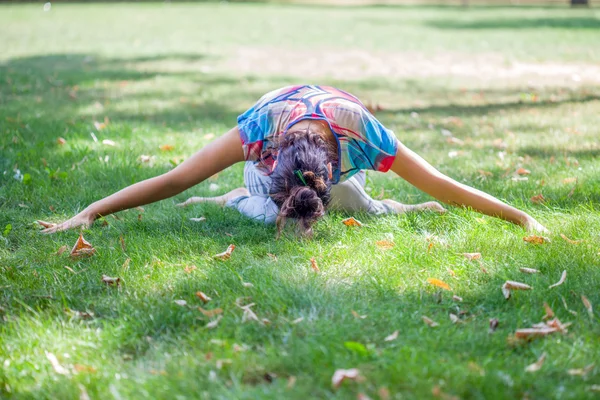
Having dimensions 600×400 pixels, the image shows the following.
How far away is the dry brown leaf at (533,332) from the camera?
2.45 meters

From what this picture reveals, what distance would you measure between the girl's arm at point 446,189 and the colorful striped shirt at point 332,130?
0.09 metres

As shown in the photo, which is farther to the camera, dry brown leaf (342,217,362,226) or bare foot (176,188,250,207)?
bare foot (176,188,250,207)

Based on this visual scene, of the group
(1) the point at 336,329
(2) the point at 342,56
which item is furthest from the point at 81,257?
(2) the point at 342,56

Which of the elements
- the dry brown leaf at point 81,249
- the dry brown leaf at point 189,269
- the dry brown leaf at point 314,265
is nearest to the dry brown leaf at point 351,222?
the dry brown leaf at point 314,265

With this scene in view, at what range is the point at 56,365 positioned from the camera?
2314 millimetres

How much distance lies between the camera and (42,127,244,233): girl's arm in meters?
3.42

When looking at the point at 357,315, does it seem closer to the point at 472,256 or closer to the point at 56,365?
the point at 472,256

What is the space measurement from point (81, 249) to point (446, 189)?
72.2 inches

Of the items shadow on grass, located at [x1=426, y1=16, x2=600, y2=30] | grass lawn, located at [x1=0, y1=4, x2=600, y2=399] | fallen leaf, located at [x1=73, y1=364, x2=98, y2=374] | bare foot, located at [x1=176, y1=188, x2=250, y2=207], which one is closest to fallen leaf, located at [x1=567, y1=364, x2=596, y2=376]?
grass lawn, located at [x1=0, y1=4, x2=600, y2=399]

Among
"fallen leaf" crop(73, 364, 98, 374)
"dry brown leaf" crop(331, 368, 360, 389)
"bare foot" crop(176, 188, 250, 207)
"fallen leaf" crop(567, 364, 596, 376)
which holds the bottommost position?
"bare foot" crop(176, 188, 250, 207)

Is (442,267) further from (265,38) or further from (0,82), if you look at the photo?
(265,38)

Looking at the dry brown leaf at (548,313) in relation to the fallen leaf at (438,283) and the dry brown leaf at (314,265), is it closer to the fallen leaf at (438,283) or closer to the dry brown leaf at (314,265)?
the fallen leaf at (438,283)

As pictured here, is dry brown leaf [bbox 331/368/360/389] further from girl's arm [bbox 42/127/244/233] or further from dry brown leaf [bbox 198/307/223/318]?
girl's arm [bbox 42/127/244/233]

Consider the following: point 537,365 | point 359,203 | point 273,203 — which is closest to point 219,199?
point 273,203
